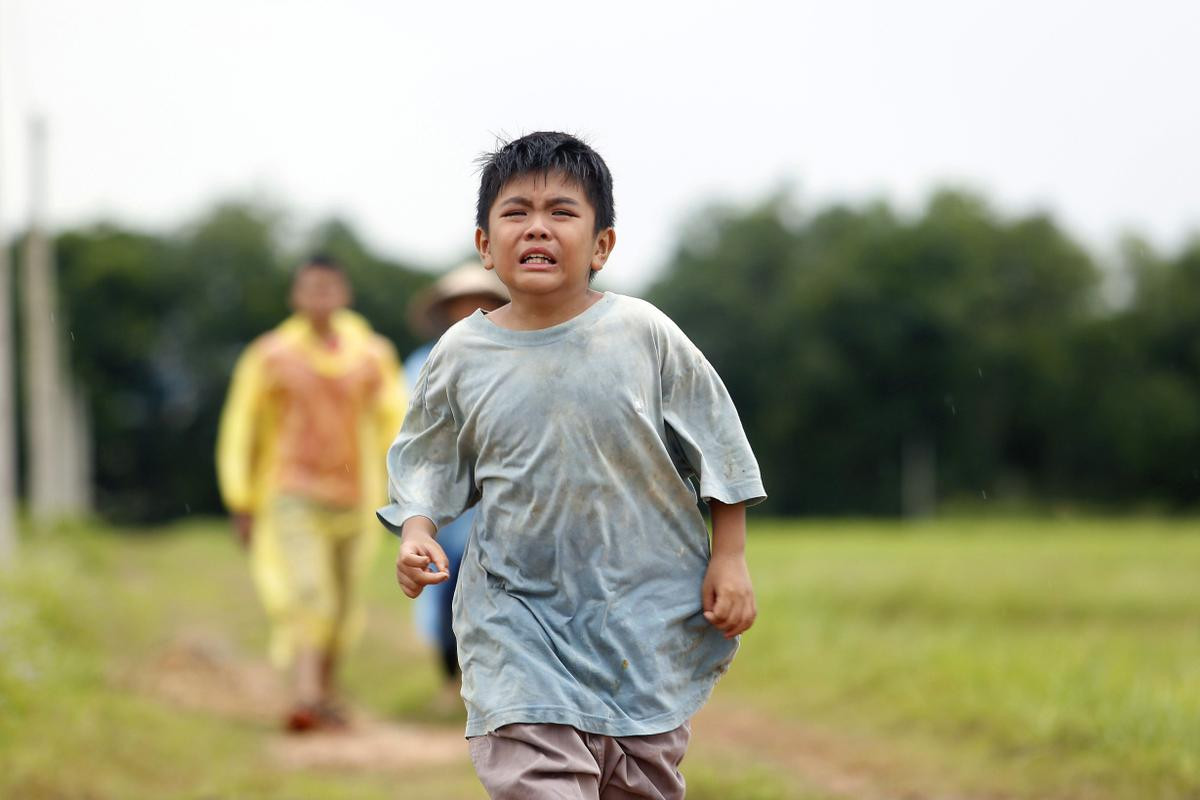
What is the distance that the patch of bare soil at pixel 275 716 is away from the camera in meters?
6.43

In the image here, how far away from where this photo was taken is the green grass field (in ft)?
18.5

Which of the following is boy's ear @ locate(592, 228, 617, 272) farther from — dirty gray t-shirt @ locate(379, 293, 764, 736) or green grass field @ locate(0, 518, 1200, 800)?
green grass field @ locate(0, 518, 1200, 800)

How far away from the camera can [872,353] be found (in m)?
50.1

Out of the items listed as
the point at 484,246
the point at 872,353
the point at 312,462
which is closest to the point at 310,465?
the point at 312,462

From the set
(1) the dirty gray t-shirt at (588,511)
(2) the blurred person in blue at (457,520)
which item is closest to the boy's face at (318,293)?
(2) the blurred person in blue at (457,520)

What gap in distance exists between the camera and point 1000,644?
884 centimetres

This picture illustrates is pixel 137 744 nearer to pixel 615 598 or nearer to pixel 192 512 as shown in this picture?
pixel 615 598

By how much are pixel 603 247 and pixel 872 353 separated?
47.6 meters

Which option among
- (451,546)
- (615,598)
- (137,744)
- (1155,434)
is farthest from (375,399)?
(1155,434)

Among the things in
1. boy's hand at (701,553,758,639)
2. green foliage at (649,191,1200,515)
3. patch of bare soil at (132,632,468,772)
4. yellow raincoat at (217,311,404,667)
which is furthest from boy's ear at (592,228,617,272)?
green foliage at (649,191,1200,515)

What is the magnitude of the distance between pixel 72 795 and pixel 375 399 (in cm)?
305

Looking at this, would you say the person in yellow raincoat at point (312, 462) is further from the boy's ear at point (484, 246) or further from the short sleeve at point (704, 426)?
the short sleeve at point (704, 426)

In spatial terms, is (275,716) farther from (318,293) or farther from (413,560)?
(413,560)

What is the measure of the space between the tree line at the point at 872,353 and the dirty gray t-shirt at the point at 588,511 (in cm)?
4256
